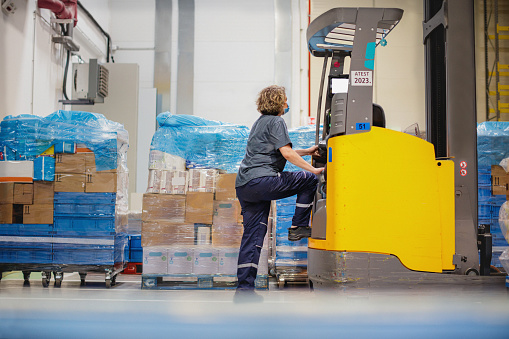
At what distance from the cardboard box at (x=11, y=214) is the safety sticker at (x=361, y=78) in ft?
12.6

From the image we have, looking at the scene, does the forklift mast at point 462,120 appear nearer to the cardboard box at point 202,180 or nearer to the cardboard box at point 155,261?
the cardboard box at point 202,180

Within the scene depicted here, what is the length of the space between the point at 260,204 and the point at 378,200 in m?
1.01

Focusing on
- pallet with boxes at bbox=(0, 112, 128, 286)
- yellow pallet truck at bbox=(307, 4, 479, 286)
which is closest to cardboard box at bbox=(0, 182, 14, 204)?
pallet with boxes at bbox=(0, 112, 128, 286)

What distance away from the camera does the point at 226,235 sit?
203 inches

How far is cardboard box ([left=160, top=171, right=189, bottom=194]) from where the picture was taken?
5.19 m

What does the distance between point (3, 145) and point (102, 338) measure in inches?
182

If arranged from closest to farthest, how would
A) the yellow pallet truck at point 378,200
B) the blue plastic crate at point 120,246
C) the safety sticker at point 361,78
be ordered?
the yellow pallet truck at point 378,200, the safety sticker at point 361,78, the blue plastic crate at point 120,246

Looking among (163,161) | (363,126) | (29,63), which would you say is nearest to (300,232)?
(363,126)

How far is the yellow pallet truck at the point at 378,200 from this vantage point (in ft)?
11.3

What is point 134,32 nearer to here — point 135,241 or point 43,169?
point 135,241

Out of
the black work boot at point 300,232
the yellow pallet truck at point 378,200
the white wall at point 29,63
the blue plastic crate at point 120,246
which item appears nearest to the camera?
the yellow pallet truck at point 378,200

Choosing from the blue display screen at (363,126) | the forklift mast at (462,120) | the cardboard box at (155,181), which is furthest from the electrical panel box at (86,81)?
the forklift mast at (462,120)

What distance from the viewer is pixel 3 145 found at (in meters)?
5.32

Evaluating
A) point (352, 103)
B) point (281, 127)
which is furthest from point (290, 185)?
point (352, 103)
